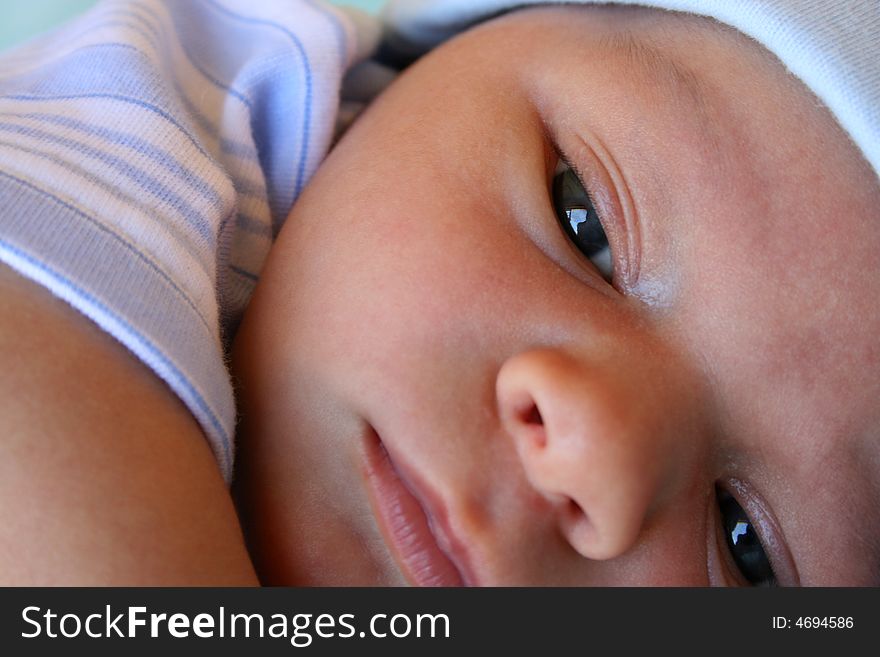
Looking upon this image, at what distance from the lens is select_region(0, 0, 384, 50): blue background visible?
1499 millimetres

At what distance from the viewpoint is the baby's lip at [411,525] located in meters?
0.71

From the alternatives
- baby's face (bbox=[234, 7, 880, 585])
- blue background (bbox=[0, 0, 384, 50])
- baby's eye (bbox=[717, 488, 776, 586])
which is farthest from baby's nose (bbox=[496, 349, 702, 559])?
blue background (bbox=[0, 0, 384, 50])

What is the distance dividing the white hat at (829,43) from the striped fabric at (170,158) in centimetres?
46

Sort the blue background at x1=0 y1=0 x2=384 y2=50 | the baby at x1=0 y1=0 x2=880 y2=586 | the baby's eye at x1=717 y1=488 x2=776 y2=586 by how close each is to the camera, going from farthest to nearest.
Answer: the blue background at x1=0 y1=0 x2=384 y2=50, the baby's eye at x1=717 y1=488 x2=776 y2=586, the baby at x1=0 y1=0 x2=880 y2=586

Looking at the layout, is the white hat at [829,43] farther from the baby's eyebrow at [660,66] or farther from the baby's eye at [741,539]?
the baby's eye at [741,539]

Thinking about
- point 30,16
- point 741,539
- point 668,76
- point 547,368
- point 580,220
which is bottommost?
point 741,539

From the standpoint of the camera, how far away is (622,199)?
788 millimetres

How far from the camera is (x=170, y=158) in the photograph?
83cm

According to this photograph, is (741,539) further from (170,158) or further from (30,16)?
(30,16)

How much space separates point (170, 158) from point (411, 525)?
1.37ft

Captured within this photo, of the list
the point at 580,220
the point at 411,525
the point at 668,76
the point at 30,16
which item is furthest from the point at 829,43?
the point at 30,16

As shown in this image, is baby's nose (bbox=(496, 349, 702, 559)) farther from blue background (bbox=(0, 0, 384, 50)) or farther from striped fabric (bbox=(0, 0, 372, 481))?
blue background (bbox=(0, 0, 384, 50))

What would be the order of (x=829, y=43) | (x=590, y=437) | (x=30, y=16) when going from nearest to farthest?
(x=590, y=437), (x=829, y=43), (x=30, y=16)

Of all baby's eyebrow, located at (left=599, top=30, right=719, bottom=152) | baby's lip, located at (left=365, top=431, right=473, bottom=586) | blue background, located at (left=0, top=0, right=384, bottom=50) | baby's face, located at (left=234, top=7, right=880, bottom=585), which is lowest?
baby's lip, located at (left=365, top=431, right=473, bottom=586)
